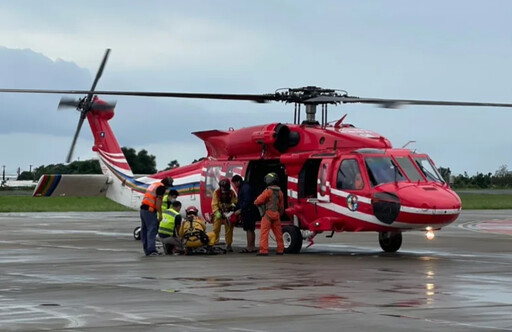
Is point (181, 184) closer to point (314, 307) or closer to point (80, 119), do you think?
point (80, 119)

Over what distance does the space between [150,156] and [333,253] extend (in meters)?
52.6

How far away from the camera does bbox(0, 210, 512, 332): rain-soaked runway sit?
11.0 meters

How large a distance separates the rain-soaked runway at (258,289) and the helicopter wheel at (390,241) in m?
0.34

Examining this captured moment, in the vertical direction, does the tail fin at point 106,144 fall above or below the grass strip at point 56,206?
above

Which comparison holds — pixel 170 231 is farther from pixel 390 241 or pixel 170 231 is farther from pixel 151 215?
pixel 390 241

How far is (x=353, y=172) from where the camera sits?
22016 millimetres

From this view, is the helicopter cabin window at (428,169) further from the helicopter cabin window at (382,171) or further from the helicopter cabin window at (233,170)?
the helicopter cabin window at (233,170)

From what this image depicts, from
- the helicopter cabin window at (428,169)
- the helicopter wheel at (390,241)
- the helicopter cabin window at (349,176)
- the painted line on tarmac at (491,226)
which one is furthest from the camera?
the painted line on tarmac at (491,226)

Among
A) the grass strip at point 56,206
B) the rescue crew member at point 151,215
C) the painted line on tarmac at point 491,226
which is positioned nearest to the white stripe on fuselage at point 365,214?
the rescue crew member at point 151,215

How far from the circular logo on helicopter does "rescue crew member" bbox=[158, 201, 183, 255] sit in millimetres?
3643

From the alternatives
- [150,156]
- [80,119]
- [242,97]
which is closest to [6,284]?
[242,97]

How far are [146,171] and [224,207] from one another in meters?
50.5

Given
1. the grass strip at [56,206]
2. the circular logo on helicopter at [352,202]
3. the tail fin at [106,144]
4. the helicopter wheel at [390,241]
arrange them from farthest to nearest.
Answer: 1. the grass strip at [56,206]
2. the tail fin at [106,144]
3. the helicopter wheel at [390,241]
4. the circular logo on helicopter at [352,202]

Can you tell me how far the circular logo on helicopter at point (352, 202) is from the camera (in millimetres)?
21781
